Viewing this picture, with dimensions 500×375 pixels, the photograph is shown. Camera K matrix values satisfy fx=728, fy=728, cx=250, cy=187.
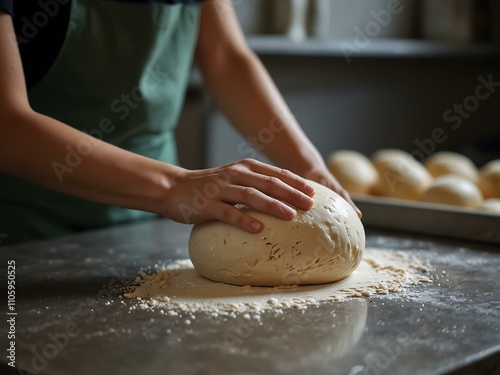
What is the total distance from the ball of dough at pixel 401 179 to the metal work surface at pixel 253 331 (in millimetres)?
496

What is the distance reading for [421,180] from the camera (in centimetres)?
197

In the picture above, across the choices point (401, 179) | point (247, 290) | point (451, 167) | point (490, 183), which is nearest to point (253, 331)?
point (247, 290)

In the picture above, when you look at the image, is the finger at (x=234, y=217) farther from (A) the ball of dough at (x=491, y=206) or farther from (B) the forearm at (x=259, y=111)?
A: (A) the ball of dough at (x=491, y=206)

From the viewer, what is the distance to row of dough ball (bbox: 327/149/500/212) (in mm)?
1837

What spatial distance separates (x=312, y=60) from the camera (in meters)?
3.12

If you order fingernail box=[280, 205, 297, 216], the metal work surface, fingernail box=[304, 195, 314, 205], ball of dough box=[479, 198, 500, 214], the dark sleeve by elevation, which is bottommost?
ball of dough box=[479, 198, 500, 214]

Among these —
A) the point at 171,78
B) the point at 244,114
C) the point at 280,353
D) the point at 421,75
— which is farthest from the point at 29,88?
the point at 421,75

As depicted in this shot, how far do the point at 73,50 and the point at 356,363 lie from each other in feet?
3.40

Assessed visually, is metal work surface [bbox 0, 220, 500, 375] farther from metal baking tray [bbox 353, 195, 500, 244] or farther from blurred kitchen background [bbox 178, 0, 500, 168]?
blurred kitchen background [bbox 178, 0, 500, 168]

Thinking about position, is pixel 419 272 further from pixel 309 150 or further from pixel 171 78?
pixel 171 78

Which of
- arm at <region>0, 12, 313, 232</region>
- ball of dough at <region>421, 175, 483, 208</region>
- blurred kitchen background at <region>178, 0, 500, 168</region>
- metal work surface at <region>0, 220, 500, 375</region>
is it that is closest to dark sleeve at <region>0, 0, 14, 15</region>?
arm at <region>0, 12, 313, 232</region>

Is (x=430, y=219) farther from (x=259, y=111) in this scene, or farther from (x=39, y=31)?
(x=39, y=31)

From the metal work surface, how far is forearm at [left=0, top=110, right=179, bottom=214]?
172 mm

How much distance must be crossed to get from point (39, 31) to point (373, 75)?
223 cm
